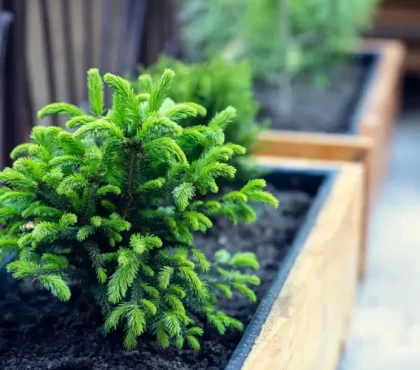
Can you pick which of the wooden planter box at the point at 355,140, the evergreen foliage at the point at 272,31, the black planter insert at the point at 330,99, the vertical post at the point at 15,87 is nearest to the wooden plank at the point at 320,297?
the wooden planter box at the point at 355,140

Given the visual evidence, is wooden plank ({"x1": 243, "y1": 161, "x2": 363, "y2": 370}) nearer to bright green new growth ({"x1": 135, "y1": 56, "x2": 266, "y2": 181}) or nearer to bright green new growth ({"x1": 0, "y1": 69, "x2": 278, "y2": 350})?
bright green new growth ({"x1": 0, "y1": 69, "x2": 278, "y2": 350})

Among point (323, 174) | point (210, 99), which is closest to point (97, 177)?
point (210, 99)

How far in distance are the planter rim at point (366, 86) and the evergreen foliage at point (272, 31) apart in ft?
0.73

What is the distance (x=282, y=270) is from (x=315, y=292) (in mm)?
110

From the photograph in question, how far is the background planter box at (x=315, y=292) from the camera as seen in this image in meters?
1.48

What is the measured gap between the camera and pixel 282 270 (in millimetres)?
1784

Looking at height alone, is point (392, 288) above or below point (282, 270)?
below

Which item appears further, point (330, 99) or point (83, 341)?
point (330, 99)

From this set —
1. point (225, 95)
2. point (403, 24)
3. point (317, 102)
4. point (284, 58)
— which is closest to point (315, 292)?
point (225, 95)

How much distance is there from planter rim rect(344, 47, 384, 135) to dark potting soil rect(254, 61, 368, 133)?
0.13ft

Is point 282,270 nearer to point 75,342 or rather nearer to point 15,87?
point 75,342

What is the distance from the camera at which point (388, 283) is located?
3176 mm

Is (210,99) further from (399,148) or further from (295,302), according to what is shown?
(399,148)

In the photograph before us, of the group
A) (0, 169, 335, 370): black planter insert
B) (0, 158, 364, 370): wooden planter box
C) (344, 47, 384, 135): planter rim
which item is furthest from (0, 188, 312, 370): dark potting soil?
(344, 47, 384, 135): planter rim
